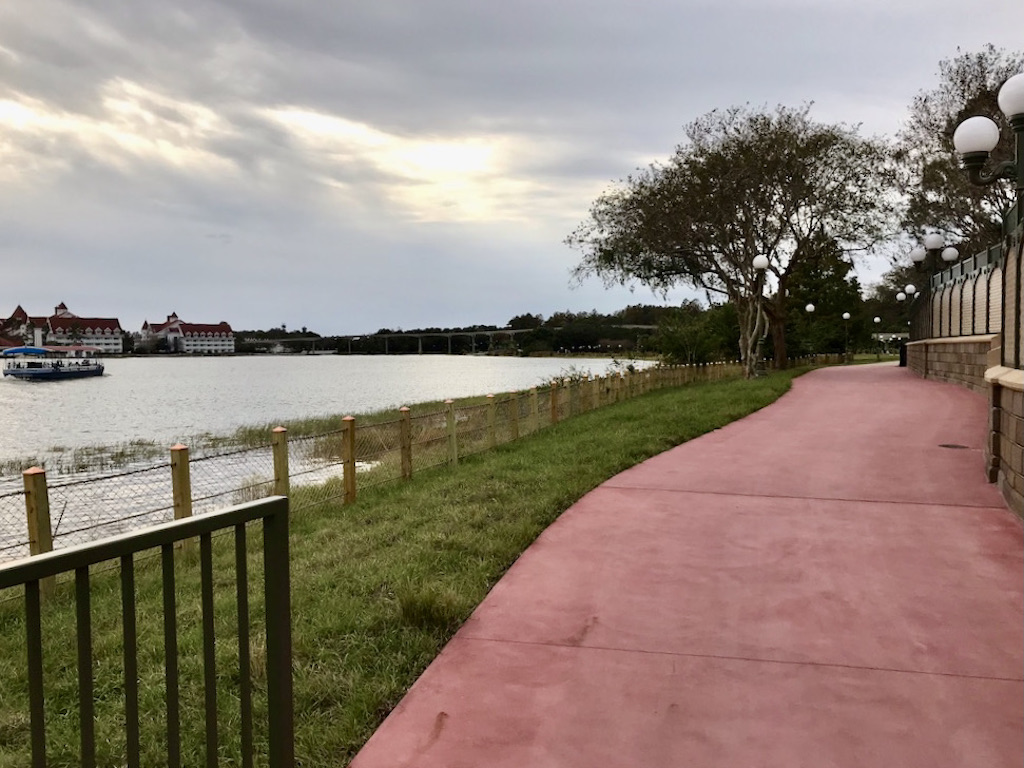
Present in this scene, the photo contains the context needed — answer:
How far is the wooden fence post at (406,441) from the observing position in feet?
34.3

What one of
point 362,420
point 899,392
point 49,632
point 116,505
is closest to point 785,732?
point 49,632

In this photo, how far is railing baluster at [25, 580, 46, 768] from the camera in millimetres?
1726

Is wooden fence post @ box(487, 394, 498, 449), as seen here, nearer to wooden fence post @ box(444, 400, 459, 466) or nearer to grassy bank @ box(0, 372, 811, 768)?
wooden fence post @ box(444, 400, 459, 466)

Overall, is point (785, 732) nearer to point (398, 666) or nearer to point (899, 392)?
point (398, 666)

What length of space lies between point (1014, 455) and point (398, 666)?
6.06 m

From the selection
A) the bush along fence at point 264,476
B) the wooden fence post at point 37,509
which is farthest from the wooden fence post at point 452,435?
the wooden fence post at point 37,509

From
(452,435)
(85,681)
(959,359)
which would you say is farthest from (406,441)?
(959,359)

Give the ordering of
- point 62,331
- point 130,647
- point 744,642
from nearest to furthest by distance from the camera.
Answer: point 130,647, point 744,642, point 62,331

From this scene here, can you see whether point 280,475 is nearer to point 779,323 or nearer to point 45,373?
point 779,323

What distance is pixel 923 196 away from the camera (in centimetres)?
3183

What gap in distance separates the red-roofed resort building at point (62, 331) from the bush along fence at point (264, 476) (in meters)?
133

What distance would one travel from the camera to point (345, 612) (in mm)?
4801

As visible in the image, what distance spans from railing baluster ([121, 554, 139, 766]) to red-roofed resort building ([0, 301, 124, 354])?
14680 centimetres

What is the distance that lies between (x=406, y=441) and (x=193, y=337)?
529ft
